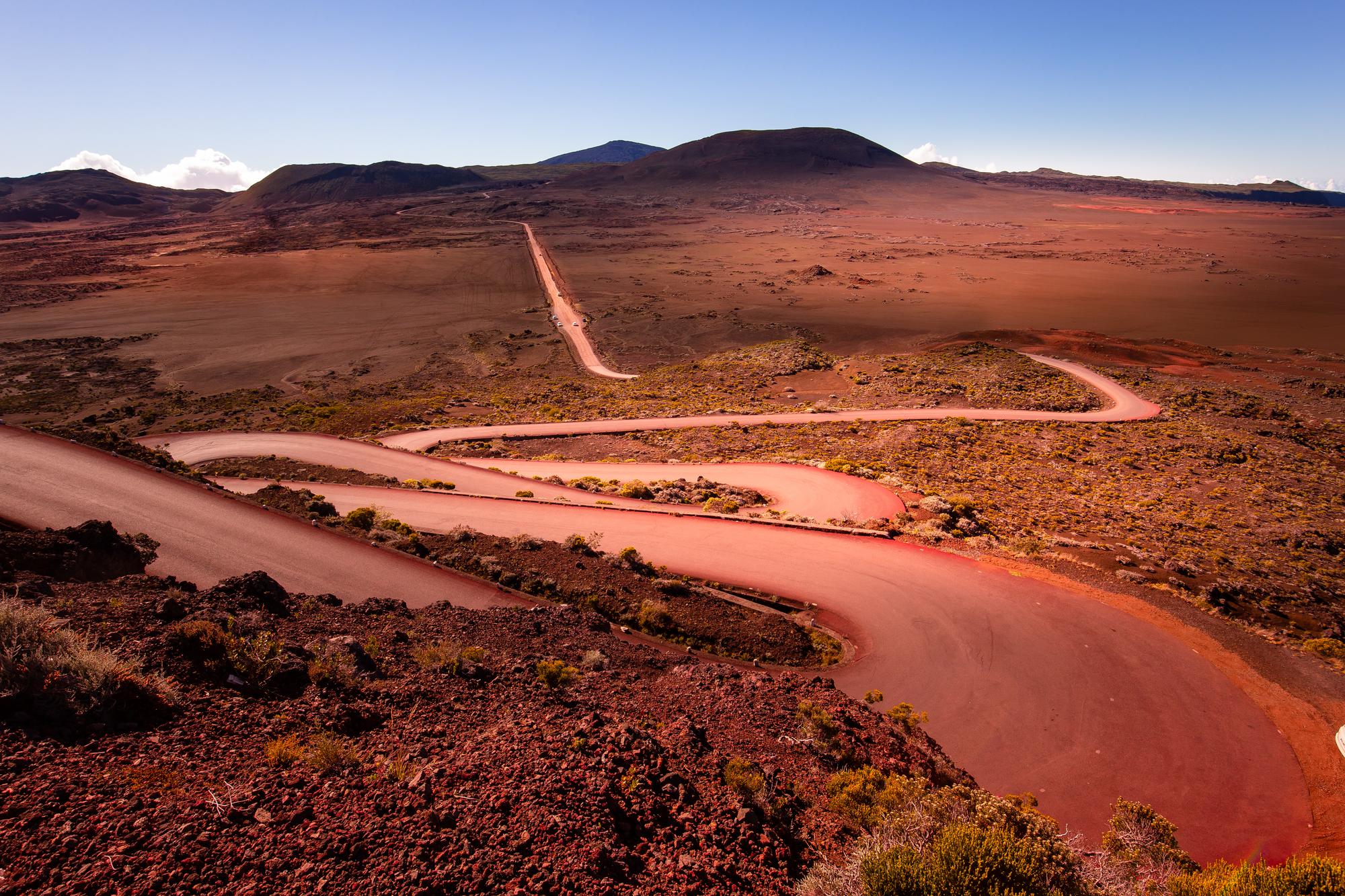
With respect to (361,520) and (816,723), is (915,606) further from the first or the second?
(361,520)

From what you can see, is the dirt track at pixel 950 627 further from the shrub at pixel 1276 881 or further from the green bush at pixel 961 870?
the green bush at pixel 961 870

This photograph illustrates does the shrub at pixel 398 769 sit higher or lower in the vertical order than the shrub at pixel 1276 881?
higher

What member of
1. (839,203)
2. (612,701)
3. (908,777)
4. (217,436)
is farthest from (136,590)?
(839,203)

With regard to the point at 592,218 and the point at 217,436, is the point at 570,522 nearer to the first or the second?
the point at 217,436

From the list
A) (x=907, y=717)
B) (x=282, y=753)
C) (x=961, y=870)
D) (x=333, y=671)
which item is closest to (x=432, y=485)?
(x=333, y=671)

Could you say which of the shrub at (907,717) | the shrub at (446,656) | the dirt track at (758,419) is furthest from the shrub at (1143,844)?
the dirt track at (758,419)

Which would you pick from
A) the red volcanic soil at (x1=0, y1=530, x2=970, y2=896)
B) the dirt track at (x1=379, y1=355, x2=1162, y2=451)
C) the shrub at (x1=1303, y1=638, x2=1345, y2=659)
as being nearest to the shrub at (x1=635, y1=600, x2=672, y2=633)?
the red volcanic soil at (x1=0, y1=530, x2=970, y2=896)

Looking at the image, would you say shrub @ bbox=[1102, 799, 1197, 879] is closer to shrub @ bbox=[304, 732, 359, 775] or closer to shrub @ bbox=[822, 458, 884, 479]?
shrub @ bbox=[304, 732, 359, 775]
